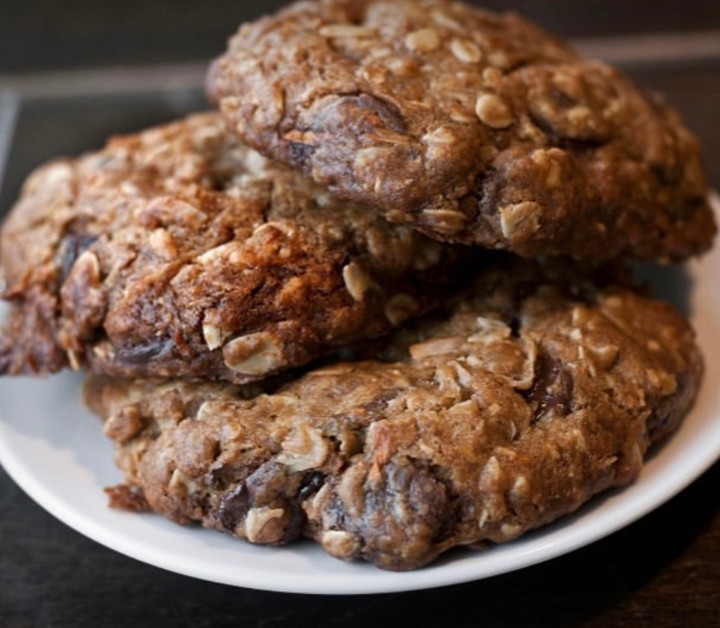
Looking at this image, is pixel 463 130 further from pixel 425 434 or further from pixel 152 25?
pixel 152 25

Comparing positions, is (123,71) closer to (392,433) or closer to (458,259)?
(458,259)

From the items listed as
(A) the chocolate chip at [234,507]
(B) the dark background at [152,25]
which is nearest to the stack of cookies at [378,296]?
(A) the chocolate chip at [234,507]

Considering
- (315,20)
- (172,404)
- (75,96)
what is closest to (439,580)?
(172,404)

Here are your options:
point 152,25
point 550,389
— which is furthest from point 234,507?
point 152,25

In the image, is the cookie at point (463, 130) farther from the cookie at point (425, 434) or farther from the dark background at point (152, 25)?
the dark background at point (152, 25)

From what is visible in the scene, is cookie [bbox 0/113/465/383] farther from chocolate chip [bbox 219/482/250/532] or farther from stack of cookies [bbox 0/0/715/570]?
chocolate chip [bbox 219/482/250/532]

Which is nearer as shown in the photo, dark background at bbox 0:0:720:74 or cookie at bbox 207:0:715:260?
cookie at bbox 207:0:715:260

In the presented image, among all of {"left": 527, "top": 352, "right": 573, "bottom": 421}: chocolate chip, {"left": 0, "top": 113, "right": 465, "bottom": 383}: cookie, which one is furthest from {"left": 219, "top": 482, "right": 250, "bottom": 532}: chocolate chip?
{"left": 527, "top": 352, "right": 573, "bottom": 421}: chocolate chip
